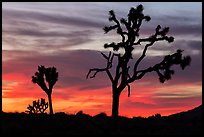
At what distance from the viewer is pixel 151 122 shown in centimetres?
3516

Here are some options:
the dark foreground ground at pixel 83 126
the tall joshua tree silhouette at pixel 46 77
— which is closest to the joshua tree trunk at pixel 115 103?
the dark foreground ground at pixel 83 126

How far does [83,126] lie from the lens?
97.7 ft

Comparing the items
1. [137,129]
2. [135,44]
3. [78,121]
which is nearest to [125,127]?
[137,129]

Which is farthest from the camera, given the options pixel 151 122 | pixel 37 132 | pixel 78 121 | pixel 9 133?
pixel 151 122

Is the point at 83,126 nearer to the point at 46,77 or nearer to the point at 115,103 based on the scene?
the point at 115,103

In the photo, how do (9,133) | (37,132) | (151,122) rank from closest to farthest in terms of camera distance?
(9,133) < (37,132) < (151,122)

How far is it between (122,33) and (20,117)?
380 inches

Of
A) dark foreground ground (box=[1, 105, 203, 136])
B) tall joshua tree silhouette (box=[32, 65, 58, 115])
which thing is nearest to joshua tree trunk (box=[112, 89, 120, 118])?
dark foreground ground (box=[1, 105, 203, 136])

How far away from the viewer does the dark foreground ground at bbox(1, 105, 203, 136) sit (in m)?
27.2

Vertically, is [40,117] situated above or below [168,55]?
below

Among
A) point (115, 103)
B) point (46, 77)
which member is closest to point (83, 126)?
point (115, 103)

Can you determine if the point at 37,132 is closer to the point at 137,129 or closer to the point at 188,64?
the point at 137,129

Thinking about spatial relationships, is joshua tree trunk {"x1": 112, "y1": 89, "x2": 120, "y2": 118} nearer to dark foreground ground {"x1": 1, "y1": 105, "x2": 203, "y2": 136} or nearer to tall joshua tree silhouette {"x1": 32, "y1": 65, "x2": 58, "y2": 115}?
dark foreground ground {"x1": 1, "y1": 105, "x2": 203, "y2": 136}

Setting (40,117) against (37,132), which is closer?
(37,132)
